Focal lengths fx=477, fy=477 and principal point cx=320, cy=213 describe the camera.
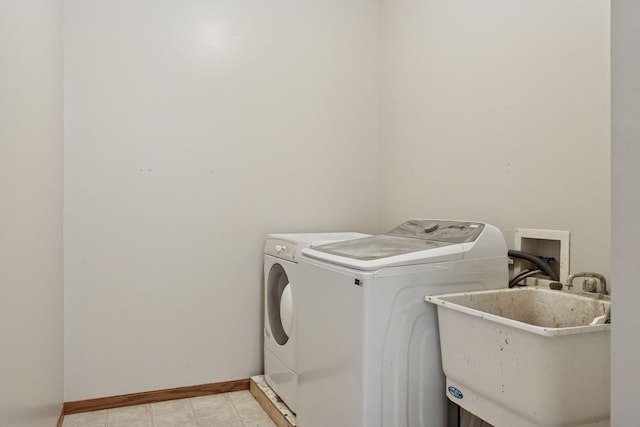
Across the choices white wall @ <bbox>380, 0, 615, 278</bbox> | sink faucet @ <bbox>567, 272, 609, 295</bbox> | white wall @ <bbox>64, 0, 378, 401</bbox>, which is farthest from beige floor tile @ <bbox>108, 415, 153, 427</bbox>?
sink faucet @ <bbox>567, 272, 609, 295</bbox>

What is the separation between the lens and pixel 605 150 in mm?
1741

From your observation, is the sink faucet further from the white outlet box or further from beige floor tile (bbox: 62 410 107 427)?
beige floor tile (bbox: 62 410 107 427)

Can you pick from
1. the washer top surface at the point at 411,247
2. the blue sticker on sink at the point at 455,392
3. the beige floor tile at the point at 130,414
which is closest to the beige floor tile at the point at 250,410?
the beige floor tile at the point at 130,414

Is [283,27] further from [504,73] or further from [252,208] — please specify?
[504,73]

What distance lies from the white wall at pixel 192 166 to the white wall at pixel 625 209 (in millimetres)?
2278

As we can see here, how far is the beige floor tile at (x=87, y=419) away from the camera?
246 centimetres

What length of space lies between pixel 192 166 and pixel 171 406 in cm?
138

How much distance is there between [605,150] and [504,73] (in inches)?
25.6

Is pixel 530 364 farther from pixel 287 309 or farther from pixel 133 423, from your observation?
pixel 133 423

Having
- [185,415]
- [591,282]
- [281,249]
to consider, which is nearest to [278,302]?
[281,249]

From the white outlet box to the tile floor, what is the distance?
155 cm

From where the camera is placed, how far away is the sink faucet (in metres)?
1.70

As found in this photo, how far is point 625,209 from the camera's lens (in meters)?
0.87

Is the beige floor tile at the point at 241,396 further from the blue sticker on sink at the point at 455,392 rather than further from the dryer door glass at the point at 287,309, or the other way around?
the blue sticker on sink at the point at 455,392
